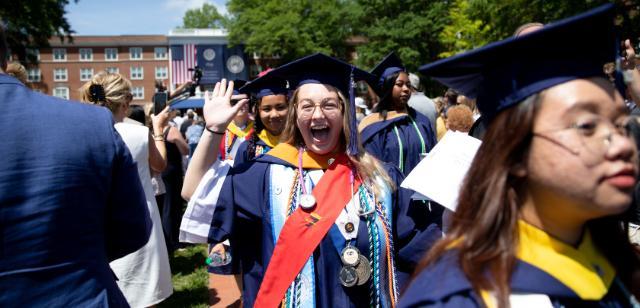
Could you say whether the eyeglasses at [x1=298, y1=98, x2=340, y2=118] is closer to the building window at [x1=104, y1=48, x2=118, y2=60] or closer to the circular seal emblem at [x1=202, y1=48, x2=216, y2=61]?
the circular seal emblem at [x1=202, y1=48, x2=216, y2=61]

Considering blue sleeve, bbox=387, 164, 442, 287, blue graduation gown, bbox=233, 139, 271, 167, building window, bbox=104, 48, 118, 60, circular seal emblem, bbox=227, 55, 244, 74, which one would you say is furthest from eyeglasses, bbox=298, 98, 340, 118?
building window, bbox=104, 48, 118, 60

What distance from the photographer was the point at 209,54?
54812mm

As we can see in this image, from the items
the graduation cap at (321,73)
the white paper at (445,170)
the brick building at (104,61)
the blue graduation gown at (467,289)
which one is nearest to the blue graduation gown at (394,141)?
the graduation cap at (321,73)

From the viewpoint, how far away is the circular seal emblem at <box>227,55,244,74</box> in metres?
54.8

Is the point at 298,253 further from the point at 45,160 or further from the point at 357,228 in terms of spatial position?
the point at 45,160

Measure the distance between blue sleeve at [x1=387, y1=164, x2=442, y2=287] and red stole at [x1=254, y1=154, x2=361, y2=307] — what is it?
0.92 feet

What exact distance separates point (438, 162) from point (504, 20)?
861 inches

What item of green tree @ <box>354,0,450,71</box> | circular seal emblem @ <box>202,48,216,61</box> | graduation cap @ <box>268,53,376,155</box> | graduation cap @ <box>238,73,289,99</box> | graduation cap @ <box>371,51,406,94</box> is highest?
green tree @ <box>354,0,450,71</box>

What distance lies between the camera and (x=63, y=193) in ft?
6.54

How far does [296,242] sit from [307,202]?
0.65 feet

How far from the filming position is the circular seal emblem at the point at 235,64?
180ft

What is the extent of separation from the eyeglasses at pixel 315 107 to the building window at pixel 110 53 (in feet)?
234

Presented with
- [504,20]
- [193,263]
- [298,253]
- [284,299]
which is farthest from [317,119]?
[504,20]

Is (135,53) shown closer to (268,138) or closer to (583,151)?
(268,138)
